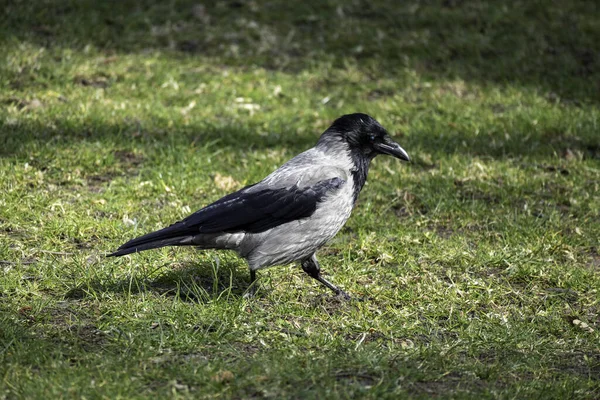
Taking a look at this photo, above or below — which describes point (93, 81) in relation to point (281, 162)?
above

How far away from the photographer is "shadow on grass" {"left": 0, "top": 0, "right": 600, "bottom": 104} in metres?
9.60

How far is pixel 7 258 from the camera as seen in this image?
5.53 meters

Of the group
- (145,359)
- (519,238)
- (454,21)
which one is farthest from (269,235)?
(454,21)

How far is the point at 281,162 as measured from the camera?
294 inches

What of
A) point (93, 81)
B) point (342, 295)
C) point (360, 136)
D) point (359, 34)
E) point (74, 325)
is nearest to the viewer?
point (74, 325)

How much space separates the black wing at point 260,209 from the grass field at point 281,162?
1.37ft

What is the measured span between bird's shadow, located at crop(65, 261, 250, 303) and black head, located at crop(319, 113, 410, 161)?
42.9 inches

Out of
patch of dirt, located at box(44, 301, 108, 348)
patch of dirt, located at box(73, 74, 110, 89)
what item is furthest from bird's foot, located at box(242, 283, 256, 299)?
patch of dirt, located at box(73, 74, 110, 89)

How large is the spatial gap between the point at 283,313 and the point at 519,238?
215 cm

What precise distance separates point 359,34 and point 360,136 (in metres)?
4.90

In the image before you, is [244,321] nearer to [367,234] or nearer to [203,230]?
[203,230]

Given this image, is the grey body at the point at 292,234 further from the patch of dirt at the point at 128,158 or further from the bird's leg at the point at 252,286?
the patch of dirt at the point at 128,158

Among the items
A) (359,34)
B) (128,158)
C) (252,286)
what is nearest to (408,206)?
(252,286)

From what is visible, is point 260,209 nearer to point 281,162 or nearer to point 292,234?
point 292,234
